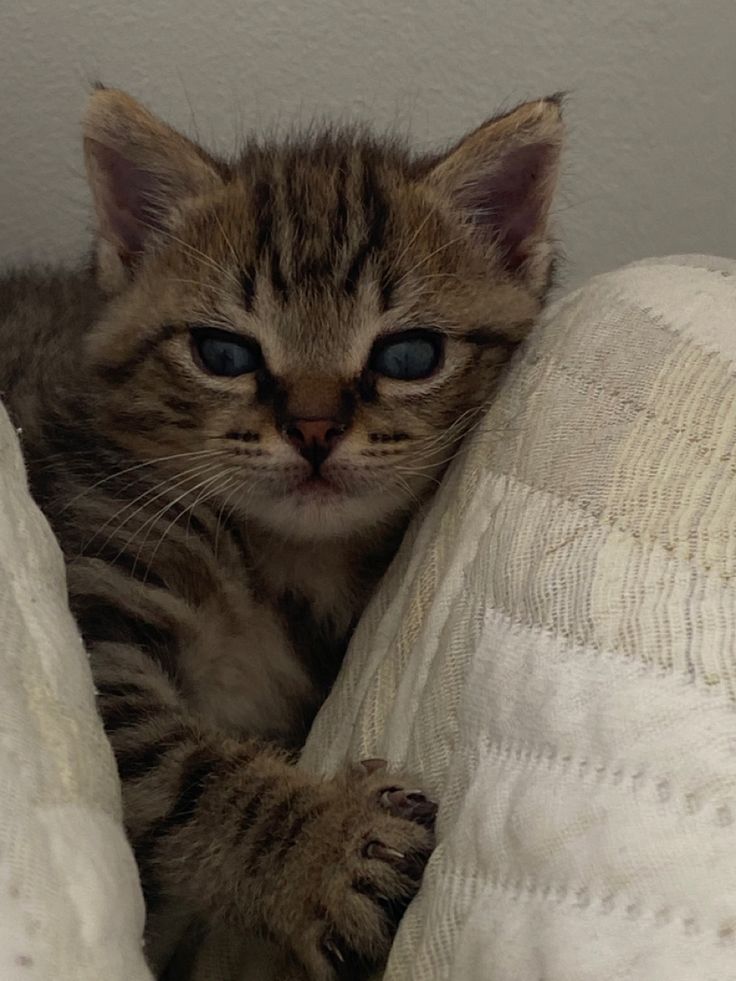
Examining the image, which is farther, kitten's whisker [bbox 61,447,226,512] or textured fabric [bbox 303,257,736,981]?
kitten's whisker [bbox 61,447,226,512]

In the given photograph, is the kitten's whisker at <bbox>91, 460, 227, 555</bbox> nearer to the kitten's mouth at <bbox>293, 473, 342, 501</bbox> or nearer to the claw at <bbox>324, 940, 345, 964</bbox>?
the kitten's mouth at <bbox>293, 473, 342, 501</bbox>

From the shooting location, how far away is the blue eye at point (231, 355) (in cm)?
98

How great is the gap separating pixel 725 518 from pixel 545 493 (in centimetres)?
13

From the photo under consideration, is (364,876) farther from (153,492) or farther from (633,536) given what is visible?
(153,492)

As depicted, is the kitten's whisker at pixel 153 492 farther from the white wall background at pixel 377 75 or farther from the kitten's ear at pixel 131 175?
the white wall background at pixel 377 75

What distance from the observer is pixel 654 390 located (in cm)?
76

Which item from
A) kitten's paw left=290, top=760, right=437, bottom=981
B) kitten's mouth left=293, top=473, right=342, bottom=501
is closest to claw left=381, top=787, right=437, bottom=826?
kitten's paw left=290, top=760, right=437, bottom=981

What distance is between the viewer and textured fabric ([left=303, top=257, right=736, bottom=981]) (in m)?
0.52

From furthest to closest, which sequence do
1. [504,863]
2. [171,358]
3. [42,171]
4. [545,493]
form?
[42,171]
[171,358]
[545,493]
[504,863]

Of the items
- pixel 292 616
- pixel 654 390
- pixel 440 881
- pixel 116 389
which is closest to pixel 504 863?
pixel 440 881

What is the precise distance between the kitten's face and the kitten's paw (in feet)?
1.01

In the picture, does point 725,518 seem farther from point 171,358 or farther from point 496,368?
point 171,358

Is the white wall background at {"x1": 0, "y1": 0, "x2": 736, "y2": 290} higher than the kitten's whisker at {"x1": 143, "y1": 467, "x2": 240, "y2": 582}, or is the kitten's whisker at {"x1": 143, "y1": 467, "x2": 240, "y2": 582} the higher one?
the white wall background at {"x1": 0, "y1": 0, "x2": 736, "y2": 290}

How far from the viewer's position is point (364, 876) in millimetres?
709
